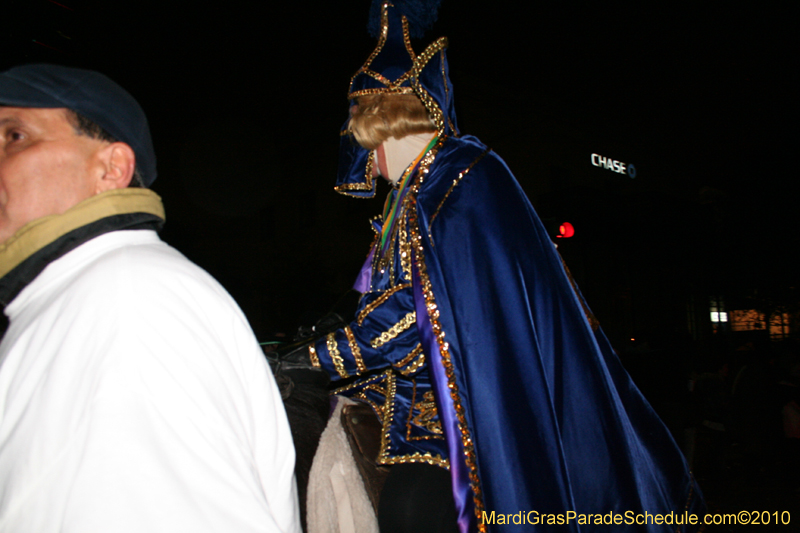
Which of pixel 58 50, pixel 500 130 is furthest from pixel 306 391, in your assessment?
pixel 500 130

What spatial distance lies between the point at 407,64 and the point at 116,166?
1411mm

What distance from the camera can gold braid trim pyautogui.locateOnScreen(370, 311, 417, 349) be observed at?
Result: 69.6 inches

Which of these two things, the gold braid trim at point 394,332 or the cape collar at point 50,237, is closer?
the cape collar at point 50,237

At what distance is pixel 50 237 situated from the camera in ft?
2.78

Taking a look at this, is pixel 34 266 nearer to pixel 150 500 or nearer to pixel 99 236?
pixel 99 236

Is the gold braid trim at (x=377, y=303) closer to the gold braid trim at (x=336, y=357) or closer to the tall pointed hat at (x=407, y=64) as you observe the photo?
the gold braid trim at (x=336, y=357)

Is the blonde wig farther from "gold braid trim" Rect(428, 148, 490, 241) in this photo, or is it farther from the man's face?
the man's face

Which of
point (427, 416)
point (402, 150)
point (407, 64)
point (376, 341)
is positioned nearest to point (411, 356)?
point (376, 341)

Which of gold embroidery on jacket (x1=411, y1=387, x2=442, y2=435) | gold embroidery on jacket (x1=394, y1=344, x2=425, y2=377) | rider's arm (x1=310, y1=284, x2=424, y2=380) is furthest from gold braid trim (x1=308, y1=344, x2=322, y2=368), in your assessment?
gold embroidery on jacket (x1=411, y1=387, x2=442, y2=435)

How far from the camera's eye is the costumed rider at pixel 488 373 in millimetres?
1511

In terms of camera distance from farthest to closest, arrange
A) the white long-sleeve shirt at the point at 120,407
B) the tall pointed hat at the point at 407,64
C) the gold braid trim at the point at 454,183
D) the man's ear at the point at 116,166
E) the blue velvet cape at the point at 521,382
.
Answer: the tall pointed hat at the point at 407,64, the gold braid trim at the point at 454,183, the blue velvet cape at the point at 521,382, the man's ear at the point at 116,166, the white long-sleeve shirt at the point at 120,407

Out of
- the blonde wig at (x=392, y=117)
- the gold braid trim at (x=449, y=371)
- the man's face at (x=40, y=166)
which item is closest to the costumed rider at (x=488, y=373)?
the gold braid trim at (x=449, y=371)

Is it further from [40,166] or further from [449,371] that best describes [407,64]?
[40,166]

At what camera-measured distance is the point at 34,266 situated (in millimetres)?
853
